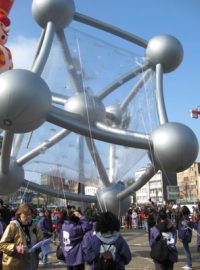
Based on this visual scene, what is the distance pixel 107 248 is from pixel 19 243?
117 cm

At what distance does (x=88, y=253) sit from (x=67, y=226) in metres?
2.48

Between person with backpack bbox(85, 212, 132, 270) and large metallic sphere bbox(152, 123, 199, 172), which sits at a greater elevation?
large metallic sphere bbox(152, 123, 199, 172)

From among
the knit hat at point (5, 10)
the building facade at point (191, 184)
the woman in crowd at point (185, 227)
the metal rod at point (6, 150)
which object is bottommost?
the woman in crowd at point (185, 227)

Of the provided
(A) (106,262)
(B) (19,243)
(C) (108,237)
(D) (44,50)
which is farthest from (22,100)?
(A) (106,262)

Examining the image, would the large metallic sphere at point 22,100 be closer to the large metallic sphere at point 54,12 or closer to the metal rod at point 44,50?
the metal rod at point 44,50

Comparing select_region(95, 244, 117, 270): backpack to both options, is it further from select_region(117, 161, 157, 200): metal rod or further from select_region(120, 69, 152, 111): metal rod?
select_region(120, 69, 152, 111): metal rod

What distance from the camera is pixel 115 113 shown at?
12109 millimetres

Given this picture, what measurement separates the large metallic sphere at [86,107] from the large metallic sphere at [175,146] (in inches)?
79.5

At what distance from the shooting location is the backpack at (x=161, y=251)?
6.19 metres

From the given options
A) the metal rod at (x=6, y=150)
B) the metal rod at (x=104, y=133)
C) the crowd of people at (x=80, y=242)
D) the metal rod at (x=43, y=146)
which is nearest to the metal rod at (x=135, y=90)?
the metal rod at (x=43, y=146)

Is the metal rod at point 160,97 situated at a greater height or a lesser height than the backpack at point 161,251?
greater

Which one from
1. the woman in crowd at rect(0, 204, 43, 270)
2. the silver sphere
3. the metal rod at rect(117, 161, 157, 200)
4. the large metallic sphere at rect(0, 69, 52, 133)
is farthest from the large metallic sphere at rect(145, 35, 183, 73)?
the woman in crowd at rect(0, 204, 43, 270)

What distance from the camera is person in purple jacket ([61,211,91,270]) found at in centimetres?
666

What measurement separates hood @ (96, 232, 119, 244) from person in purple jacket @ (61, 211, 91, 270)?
2.34 meters
